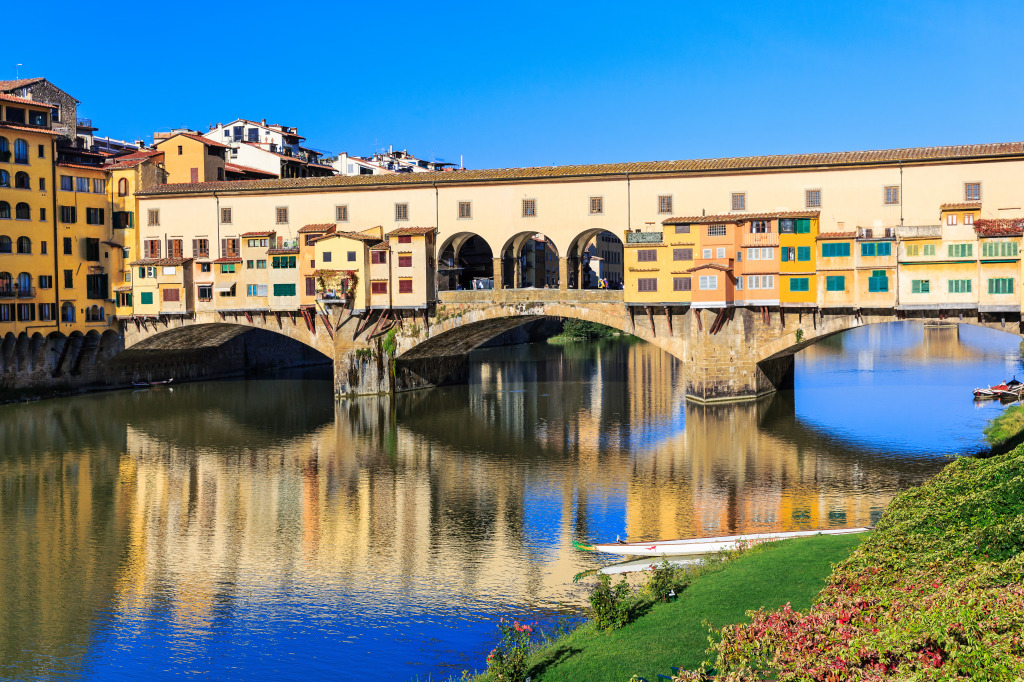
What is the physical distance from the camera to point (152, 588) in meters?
23.3

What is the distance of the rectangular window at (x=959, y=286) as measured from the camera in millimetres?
43562

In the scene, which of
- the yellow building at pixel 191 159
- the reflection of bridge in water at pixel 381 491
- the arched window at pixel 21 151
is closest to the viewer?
the reflection of bridge in water at pixel 381 491

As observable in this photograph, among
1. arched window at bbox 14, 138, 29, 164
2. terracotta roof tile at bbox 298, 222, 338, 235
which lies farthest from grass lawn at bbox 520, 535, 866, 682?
arched window at bbox 14, 138, 29, 164

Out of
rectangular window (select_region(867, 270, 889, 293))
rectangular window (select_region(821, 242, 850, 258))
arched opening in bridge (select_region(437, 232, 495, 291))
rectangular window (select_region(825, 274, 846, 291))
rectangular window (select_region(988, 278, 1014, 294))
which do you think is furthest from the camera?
arched opening in bridge (select_region(437, 232, 495, 291))

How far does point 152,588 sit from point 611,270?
91300mm

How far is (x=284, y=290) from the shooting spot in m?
56.1

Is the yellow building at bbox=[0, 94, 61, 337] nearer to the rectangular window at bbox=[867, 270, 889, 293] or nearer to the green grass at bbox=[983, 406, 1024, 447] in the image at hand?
the rectangular window at bbox=[867, 270, 889, 293]

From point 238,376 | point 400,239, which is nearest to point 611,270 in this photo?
point 238,376

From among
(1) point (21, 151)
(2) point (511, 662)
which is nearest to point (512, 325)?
(1) point (21, 151)

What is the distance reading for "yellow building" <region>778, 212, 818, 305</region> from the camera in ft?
155

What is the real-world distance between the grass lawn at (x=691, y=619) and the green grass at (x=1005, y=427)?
19073 millimetres

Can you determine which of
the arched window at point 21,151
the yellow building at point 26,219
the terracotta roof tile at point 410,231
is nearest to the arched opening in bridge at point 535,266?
the terracotta roof tile at point 410,231

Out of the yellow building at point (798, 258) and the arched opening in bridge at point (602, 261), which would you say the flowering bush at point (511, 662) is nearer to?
the yellow building at point (798, 258)

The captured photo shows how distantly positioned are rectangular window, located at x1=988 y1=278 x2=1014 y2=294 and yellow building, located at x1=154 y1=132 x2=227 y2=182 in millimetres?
45077
